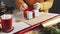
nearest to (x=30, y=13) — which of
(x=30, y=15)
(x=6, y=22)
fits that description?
(x=30, y=15)

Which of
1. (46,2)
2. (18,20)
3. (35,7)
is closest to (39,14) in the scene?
(35,7)

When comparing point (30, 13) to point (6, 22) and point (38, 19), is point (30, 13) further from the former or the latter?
point (6, 22)

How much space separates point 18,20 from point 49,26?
0.26 m

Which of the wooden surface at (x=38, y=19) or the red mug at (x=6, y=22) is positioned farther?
the wooden surface at (x=38, y=19)

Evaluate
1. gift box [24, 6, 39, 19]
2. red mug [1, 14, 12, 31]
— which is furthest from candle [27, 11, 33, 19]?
red mug [1, 14, 12, 31]

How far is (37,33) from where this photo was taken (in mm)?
900

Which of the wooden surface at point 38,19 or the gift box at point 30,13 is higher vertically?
the gift box at point 30,13

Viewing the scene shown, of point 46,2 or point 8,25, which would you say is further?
point 46,2

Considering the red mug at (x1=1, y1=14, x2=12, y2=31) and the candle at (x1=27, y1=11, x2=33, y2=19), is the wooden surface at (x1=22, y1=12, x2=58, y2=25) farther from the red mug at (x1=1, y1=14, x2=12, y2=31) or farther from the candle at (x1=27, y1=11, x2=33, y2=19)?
the red mug at (x1=1, y1=14, x2=12, y2=31)

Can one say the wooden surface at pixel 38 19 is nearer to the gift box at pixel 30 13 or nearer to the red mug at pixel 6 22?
the gift box at pixel 30 13

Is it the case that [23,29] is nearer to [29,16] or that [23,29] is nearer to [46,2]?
[29,16]

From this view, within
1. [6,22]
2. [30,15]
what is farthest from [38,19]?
[6,22]

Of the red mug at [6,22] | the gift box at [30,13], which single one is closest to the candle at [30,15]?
the gift box at [30,13]

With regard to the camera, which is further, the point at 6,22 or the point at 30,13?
the point at 30,13
